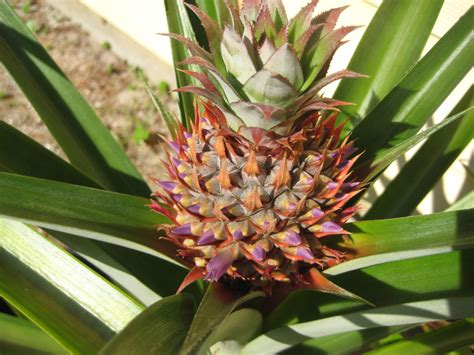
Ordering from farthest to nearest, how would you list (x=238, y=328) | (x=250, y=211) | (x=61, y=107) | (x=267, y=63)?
(x=61, y=107) → (x=238, y=328) → (x=250, y=211) → (x=267, y=63)

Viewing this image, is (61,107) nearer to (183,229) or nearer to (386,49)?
(183,229)

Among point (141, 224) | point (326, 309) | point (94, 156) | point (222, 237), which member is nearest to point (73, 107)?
point (94, 156)

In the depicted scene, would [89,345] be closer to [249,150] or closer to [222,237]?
[222,237]

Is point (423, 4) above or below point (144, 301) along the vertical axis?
above

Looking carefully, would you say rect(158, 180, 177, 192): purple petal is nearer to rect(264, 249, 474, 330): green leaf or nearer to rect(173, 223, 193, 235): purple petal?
rect(173, 223, 193, 235): purple petal

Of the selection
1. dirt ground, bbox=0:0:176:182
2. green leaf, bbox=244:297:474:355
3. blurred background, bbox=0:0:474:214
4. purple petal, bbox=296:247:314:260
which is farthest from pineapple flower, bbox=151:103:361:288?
dirt ground, bbox=0:0:176:182

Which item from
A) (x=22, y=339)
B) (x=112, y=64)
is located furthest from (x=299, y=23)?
(x=112, y=64)
